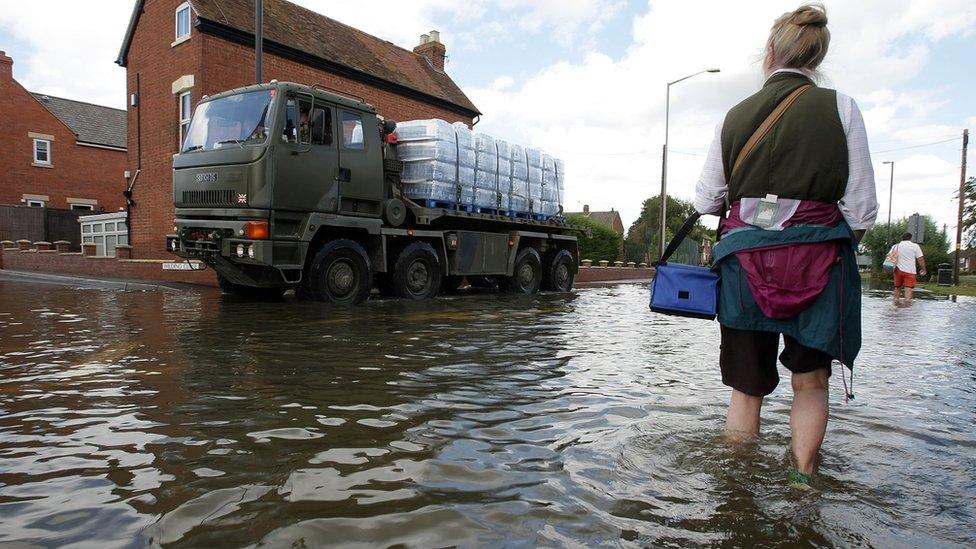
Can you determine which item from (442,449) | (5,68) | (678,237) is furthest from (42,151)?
(678,237)

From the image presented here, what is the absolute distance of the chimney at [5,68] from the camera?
1096 inches

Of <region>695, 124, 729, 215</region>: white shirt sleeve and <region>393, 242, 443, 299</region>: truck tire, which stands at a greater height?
<region>695, 124, 729, 215</region>: white shirt sleeve

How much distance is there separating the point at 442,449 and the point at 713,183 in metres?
1.77

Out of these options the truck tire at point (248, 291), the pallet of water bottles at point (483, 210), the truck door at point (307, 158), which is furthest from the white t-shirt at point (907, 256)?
the truck tire at point (248, 291)

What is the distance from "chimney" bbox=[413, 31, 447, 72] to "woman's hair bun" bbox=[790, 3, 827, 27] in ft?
78.5

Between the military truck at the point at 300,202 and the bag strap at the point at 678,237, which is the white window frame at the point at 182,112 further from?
the bag strap at the point at 678,237

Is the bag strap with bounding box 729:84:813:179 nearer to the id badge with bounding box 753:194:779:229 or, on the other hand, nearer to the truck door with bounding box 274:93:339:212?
the id badge with bounding box 753:194:779:229

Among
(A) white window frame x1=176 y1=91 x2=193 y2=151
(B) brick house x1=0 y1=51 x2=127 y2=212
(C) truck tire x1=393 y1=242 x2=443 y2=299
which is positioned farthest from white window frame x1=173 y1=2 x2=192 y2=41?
(B) brick house x1=0 y1=51 x2=127 y2=212

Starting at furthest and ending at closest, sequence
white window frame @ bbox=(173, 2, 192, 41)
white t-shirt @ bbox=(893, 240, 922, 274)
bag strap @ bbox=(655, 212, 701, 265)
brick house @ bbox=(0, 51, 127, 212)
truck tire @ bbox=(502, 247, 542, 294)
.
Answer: brick house @ bbox=(0, 51, 127, 212) < white window frame @ bbox=(173, 2, 192, 41) < white t-shirt @ bbox=(893, 240, 922, 274) < truck tire @ bbox=(502, 247, 542, 294) < bag strap @ bbox=(655, 212, 701, 265)

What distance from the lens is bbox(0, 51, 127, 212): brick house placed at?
90.2 ft

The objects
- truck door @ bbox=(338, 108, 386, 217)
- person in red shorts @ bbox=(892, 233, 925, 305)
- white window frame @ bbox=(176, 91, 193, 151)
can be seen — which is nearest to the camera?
truck door @ bbox=(338, 108, 386, 217)

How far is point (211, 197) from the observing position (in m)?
8.95

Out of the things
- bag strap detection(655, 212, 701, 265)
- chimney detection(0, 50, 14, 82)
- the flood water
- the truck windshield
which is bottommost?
the flood water

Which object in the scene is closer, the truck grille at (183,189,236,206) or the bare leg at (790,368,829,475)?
the bare leg at (790,368,829,475)
